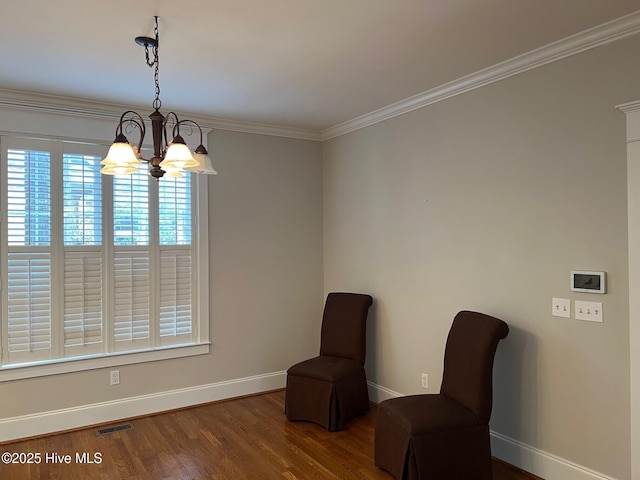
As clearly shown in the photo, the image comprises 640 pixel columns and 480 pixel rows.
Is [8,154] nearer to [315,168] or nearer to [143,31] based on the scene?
[143,31]

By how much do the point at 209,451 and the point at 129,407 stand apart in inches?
42.0

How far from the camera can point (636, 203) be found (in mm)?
2432

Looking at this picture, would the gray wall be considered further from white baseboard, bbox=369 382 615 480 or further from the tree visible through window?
the tree visible through window

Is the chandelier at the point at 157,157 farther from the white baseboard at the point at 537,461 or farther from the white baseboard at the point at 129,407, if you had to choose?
the white baseboard at the point at 537,461

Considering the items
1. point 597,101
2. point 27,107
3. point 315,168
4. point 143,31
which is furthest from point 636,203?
point 27,107

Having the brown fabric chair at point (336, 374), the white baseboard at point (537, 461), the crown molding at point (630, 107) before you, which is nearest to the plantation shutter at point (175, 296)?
the brown fabric chair at point (336, 374)

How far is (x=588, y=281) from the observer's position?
2652 mm

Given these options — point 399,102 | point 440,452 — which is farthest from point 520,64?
point 440,452

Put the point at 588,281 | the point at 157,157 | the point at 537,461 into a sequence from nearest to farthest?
the point at 157,157, the point at 588,281, the point at 537,461

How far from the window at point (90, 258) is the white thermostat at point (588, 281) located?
302 centimetres

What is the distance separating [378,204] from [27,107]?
2.96 metres

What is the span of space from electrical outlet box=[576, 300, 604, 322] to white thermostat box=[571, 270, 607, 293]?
8 centimetres

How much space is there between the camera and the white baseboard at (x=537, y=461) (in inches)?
107

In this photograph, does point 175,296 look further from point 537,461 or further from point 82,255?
point 537,461
